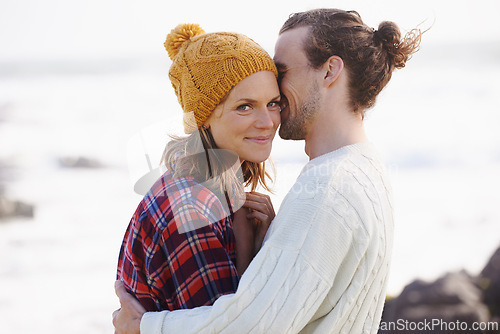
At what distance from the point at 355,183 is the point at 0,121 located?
7.43m

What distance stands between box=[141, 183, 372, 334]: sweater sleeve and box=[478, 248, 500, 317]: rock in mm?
3630

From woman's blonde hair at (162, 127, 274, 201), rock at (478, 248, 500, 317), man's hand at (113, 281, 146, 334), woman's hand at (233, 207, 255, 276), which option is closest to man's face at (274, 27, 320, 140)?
woman's blonde hair at (162, 127, 274, 201)

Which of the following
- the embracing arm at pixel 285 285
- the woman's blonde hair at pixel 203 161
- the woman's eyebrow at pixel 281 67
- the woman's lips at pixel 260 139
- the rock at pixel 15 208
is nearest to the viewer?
the embracing arm at pixel 285 285

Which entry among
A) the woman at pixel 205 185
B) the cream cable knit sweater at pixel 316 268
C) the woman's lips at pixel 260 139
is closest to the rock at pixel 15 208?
the woman at pixel 205 185

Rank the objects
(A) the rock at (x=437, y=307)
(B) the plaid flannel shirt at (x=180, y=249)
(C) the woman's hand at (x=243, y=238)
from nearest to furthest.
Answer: (B) the plaid flannel shirt at (x=180, y=249)
(C) the woman's hand at (x=243, y=238)
(A) the rock at (x=437, y=307)

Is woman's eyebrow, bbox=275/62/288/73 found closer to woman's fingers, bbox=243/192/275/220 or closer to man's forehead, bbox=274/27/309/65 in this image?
Result: man's forehead, bbox=274/27/309/65

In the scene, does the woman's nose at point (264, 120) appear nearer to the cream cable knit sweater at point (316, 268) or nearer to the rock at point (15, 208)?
the cream cable knit sweater at point (316, 268)

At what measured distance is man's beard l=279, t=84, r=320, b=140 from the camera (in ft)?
7.75

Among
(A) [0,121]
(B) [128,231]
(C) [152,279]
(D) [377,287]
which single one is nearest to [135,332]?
(C) [152,279]

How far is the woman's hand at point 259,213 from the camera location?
84.6 inches

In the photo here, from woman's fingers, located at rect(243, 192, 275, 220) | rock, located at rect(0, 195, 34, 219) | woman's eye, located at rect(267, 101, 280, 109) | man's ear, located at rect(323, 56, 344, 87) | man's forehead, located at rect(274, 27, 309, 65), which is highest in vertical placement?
rock, located at rect(0, 195, 34, 219)

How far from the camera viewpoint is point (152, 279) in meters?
1.96

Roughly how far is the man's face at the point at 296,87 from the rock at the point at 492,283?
3396 millimetres

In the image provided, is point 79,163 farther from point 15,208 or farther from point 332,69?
point 332,69
